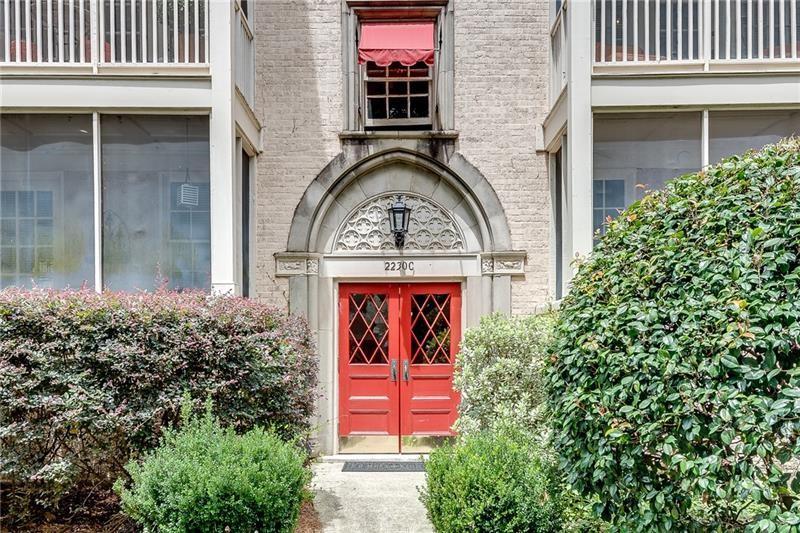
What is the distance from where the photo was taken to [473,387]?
5.64m

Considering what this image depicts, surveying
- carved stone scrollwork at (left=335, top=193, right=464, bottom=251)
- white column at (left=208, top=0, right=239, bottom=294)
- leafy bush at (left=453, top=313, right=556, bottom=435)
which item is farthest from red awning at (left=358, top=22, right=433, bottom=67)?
leafy bush at (left=453, top=313, right=556, bottom=435)

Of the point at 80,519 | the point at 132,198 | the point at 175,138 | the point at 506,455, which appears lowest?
the point at 80,519

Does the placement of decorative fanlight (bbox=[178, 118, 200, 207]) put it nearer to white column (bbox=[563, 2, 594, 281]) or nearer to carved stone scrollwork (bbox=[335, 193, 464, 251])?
carved stone scrollwork (bbox=[335, 193, 464, 251])

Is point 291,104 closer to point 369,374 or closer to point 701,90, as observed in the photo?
point 369,374

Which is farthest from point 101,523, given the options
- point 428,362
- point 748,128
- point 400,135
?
point 748,128

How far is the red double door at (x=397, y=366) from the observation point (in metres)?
7.26

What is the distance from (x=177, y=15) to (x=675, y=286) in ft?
18.2

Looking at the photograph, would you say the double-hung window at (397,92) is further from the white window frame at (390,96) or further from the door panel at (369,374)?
the door panel at (369,374)

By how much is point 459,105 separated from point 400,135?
88 centimetres

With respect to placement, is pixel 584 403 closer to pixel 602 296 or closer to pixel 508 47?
pixel 602 296

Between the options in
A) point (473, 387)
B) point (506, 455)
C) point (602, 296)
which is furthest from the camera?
point (473, 387)

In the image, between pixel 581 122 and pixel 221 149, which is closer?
pixel 221 149

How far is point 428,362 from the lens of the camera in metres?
7.30

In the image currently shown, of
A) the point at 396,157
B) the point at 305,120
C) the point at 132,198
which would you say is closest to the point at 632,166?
the point at 396,157
